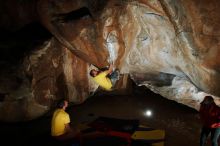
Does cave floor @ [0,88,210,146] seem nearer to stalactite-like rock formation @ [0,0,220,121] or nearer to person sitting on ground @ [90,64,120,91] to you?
stalactite-like rock formation @ [0,0,220,121]

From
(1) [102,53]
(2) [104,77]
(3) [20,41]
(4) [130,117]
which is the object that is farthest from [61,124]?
(3) [20,41]

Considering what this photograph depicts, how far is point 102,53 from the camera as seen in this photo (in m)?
10.3

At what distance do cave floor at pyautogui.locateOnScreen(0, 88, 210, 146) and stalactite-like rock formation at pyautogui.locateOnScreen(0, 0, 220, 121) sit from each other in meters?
0.40

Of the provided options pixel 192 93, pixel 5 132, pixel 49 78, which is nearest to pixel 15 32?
pixel 49 78

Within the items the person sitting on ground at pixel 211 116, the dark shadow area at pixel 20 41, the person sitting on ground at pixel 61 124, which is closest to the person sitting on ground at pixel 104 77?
the person sitting on ground at pixel 61 124

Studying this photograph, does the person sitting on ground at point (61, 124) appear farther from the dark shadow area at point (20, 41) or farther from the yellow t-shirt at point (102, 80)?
the dark shadow area at point (20, 41)

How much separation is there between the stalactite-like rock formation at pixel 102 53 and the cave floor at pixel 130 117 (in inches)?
15.6

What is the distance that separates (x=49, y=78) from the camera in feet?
34.6

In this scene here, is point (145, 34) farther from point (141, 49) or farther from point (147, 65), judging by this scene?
point (147, 65)

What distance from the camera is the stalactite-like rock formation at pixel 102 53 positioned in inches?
356

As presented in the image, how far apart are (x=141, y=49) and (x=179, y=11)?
2975 mm

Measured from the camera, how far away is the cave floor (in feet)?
28.7

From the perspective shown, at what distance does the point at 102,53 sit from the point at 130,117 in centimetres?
237

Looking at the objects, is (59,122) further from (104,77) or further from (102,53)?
(102,53)
